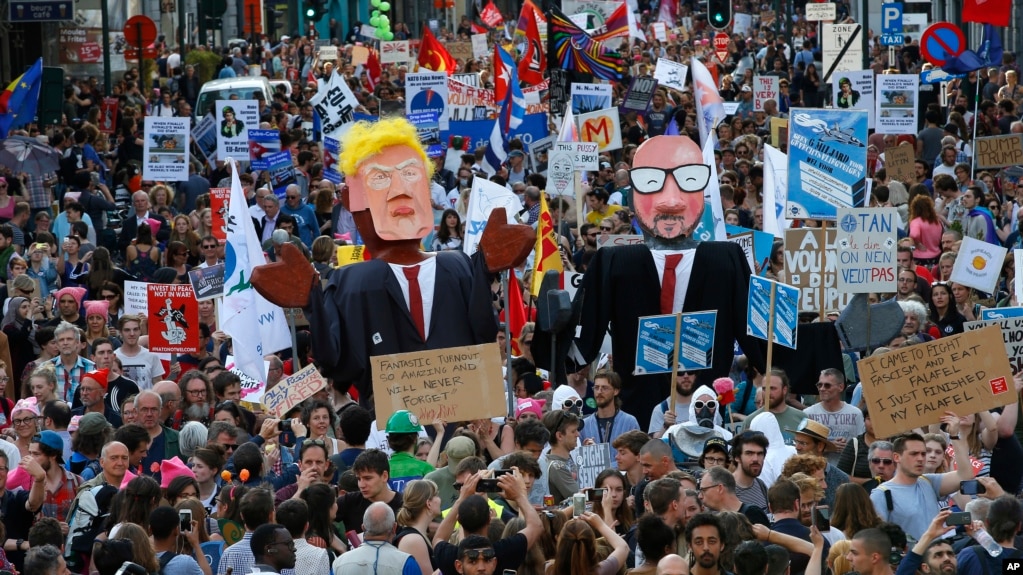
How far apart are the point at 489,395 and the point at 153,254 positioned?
6.73 metres

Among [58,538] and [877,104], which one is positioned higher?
[877,104]

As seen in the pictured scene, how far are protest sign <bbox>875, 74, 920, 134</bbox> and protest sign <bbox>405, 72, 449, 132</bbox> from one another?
16.4ft

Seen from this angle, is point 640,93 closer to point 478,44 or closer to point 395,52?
point 395,52

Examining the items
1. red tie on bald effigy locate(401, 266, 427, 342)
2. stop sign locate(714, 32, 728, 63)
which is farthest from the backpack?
stop sign locate(714, 32, 728, 63)

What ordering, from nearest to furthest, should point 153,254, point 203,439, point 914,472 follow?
point 914,472
point 203,439
point 153,254

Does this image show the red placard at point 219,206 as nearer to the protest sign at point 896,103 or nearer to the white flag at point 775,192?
the white flag at point 775,192

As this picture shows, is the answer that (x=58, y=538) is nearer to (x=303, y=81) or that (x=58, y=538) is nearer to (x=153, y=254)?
(x=153, y=254)

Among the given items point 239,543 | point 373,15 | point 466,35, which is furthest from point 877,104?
point 373,15

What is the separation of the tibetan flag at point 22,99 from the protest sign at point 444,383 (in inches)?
493

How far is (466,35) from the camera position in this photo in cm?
4884

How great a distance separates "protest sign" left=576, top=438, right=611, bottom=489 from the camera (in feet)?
28.8

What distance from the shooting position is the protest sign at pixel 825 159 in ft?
45.8

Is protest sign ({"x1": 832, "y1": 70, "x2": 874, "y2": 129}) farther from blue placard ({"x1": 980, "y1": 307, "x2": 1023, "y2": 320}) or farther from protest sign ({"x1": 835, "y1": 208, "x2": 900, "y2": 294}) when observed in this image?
blue placard ({"x1": 980, "y1": 307, "x2": 1023, "y2": 320})

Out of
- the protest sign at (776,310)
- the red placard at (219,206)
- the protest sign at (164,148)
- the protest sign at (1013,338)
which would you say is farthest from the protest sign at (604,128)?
the protest sign at (1013,338)
